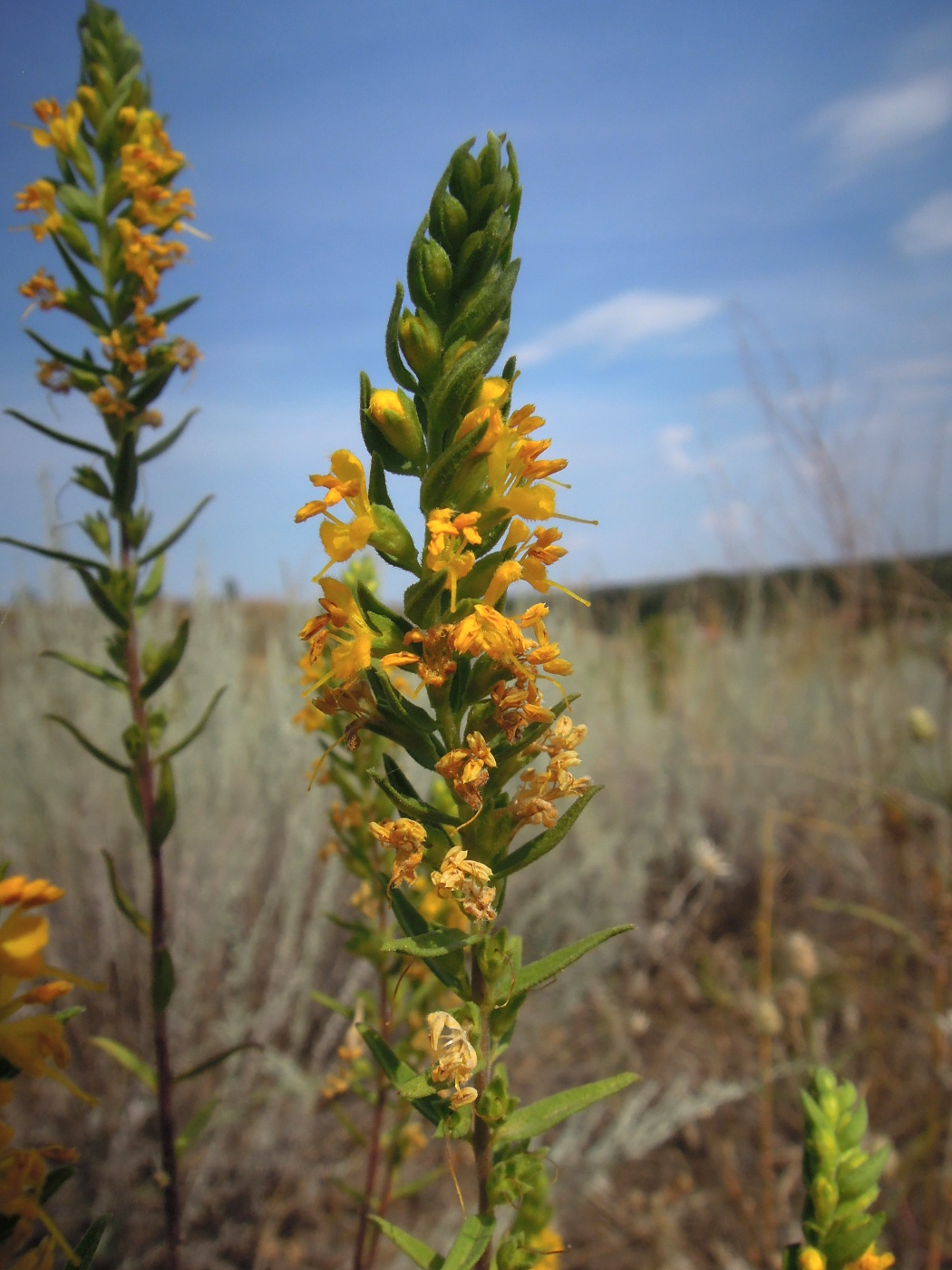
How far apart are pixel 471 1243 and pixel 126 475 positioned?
140 cm

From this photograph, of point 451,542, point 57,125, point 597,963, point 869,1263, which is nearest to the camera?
point 451,542

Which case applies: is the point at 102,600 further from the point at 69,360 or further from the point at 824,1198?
the point at 824,1198

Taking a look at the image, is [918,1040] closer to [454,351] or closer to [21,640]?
[454,351]

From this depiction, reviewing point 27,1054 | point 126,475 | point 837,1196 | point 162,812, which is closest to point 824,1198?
point 837,1196

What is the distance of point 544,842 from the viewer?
2.41ft

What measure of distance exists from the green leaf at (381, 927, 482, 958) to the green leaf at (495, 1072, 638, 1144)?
0.62 feet

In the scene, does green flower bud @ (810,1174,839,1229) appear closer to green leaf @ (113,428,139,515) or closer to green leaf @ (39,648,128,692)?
green leaf @ (39,648,128,692)

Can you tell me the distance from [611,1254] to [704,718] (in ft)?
12.1

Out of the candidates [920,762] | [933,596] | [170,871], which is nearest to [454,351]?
[170,871]

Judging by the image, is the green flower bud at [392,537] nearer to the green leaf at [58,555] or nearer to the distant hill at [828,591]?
the green leaf at [58,555]

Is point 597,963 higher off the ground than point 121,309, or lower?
lower

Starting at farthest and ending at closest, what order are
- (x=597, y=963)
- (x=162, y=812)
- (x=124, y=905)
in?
(x=597, y=963) < (x=162, y=812) < (x=124, y=905)

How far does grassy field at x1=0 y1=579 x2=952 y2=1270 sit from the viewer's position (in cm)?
250

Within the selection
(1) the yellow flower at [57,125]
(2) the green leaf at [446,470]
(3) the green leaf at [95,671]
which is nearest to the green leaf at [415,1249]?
(2) the green leaf at [446,470]
